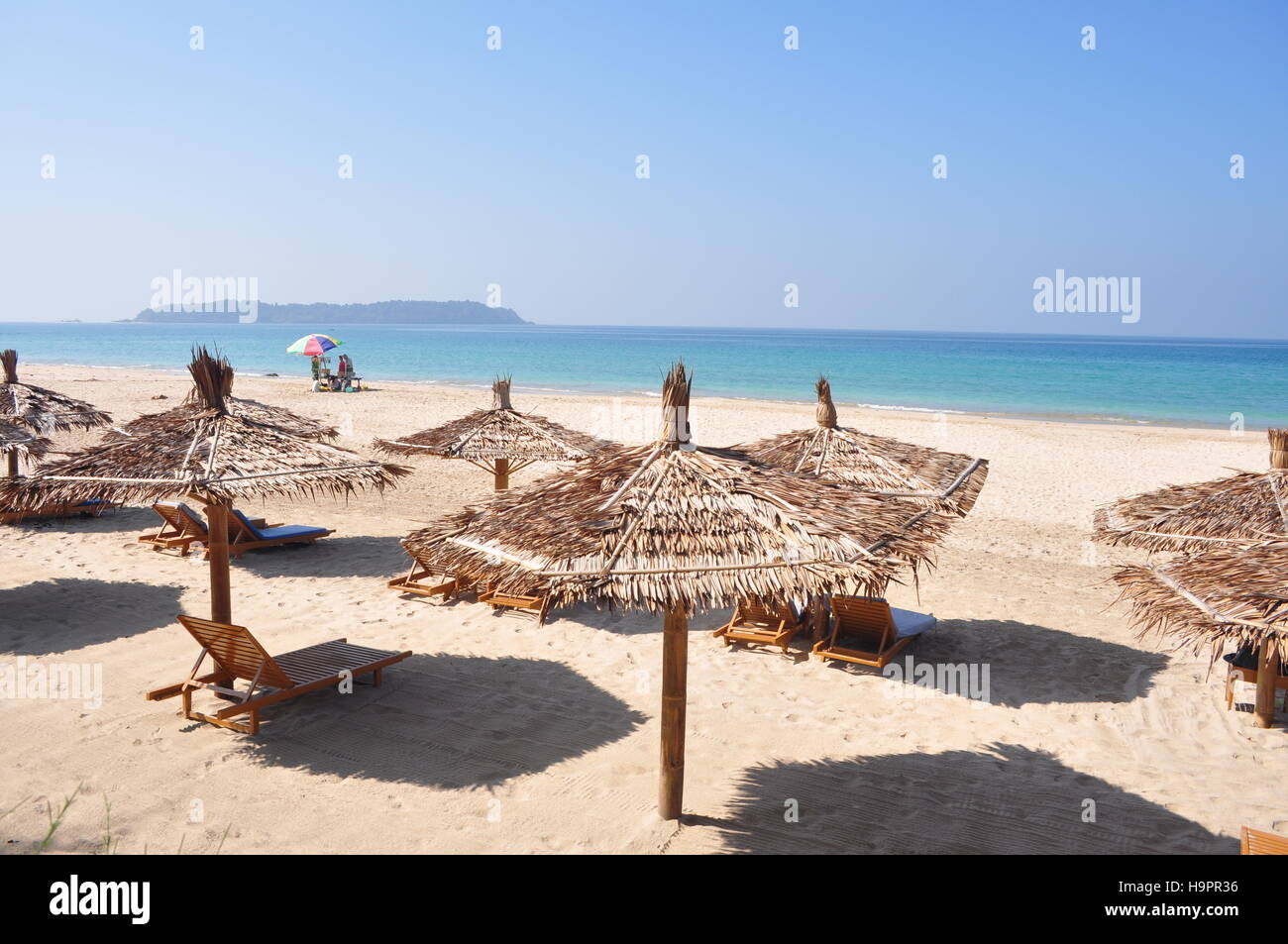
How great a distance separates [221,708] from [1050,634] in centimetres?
724

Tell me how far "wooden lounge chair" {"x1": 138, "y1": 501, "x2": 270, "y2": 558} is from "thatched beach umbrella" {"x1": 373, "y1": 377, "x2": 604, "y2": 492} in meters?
2.31

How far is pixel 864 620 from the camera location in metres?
7.67

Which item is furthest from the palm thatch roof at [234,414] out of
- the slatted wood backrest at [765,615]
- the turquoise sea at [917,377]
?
the turquoise sea at [917,377]

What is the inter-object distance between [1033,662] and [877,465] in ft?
7.20

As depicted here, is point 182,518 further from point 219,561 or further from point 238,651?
point 238,651

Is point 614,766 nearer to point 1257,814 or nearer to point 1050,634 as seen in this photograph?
point 1257,814

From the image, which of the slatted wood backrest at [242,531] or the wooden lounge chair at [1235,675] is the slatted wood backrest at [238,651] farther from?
the wooden lounge chair at [1235,675]

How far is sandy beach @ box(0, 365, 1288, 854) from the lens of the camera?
490cm

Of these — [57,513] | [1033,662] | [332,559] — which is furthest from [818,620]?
[57,513]

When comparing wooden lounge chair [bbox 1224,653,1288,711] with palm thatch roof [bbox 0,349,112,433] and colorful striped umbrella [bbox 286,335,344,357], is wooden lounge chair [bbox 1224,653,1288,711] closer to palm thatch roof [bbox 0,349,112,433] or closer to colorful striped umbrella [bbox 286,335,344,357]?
palm thatch roof [bbox 0,349,112,433]

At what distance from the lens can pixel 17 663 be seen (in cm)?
711

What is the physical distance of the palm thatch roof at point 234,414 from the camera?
275 inches

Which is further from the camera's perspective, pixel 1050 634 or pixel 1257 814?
pixel 1050 634
